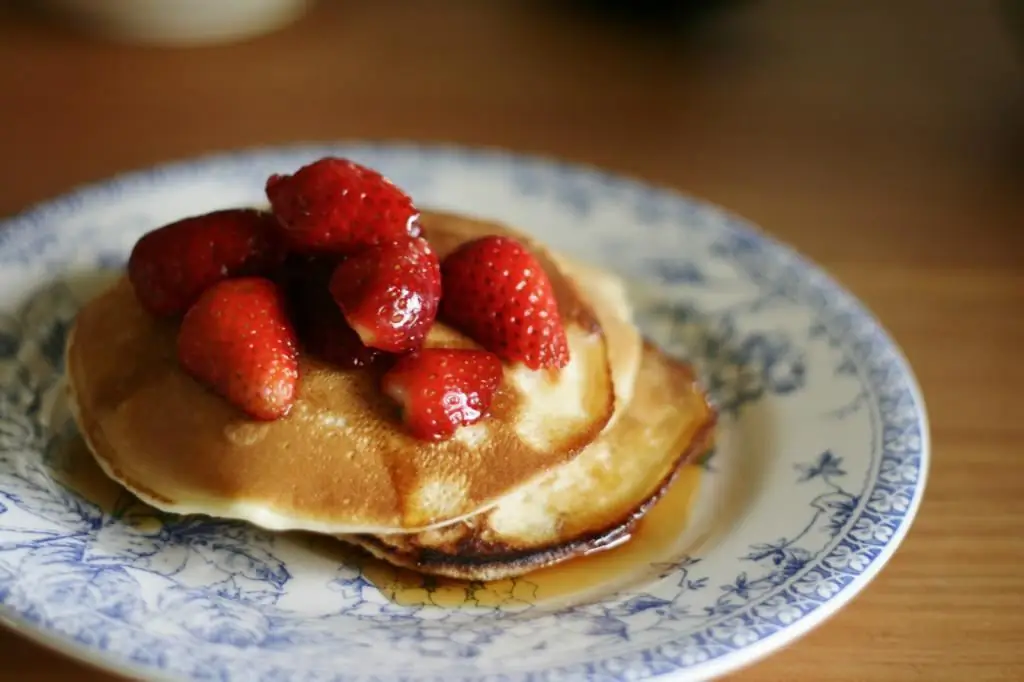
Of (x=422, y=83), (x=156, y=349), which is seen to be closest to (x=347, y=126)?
(x=422, y=83)

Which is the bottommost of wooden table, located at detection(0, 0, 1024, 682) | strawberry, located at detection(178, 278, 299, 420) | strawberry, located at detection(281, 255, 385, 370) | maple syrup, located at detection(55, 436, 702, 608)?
maple syrup, located at detection(55, 436, 702, 608)

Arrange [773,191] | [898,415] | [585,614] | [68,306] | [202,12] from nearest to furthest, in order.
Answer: [585,614] < [898,415] < [68,306] < [773,191] < [202,12]

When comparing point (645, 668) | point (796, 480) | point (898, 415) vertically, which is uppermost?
point (898, 415)

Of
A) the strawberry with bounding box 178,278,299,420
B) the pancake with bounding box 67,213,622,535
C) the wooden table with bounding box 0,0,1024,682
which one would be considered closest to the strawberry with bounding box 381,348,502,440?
the pancake with bounding box 67,213,622,535

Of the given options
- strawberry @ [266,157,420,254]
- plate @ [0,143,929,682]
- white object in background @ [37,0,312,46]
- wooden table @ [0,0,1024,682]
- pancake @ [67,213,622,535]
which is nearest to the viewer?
plate @ [0,143,929,682]

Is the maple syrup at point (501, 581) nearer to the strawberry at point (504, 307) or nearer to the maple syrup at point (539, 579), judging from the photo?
the maple syrup at point (539, 579)

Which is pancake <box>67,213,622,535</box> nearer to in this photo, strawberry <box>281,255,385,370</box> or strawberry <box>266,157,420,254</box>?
strawberry <box>281,255,385,370</box>

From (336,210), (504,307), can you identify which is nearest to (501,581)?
(504,307)

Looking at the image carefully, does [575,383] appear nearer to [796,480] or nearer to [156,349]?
[796,480]
